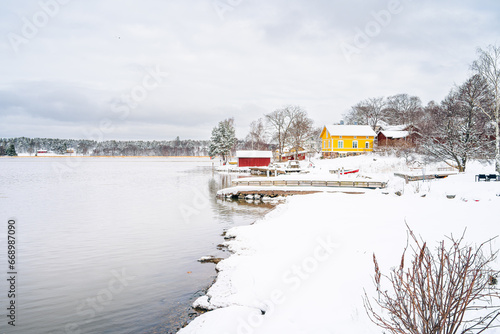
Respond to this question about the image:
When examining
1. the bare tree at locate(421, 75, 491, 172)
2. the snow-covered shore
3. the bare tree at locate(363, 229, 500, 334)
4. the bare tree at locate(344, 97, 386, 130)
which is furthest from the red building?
the bare tree at locate(363, 229, 500, 334)

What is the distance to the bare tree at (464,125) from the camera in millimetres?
25812

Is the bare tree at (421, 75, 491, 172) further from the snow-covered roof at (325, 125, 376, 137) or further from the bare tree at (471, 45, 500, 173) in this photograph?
the snow-covered roof at (325, 125, 376, 137)

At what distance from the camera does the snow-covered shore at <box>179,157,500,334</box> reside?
275 inches

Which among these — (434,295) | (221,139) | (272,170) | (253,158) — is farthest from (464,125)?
(221,139)

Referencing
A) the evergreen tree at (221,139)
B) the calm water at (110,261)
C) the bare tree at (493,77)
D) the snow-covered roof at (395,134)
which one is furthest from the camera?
the evergreen tree at (221,139)

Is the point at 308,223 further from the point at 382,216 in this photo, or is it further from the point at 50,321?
the point at 50,321

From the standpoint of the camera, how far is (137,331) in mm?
7941

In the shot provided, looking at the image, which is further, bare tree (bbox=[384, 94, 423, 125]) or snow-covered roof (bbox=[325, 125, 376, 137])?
bare tree (bbox=[384, 94, 423, 125])

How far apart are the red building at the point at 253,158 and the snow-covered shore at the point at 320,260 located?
51.3 meters

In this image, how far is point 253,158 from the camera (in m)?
68.8

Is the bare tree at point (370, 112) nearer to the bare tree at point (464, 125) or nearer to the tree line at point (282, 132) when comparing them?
the tree line at point (282, 132)

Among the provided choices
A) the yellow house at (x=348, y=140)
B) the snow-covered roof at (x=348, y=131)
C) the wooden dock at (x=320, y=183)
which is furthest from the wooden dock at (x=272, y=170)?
the snow-covered roof at (x=348, y=131)

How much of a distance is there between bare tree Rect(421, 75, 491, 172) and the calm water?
17.6m

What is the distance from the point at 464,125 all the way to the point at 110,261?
29.5 m
